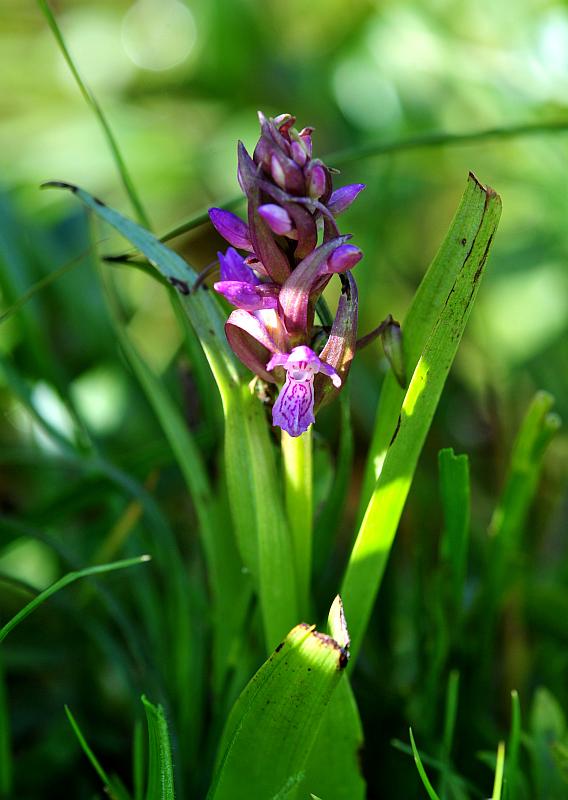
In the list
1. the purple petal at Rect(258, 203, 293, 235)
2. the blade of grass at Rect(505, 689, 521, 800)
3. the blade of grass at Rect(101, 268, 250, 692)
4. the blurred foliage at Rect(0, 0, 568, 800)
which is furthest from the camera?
the blurred foliage at Rect(0, 0, 568, 800)

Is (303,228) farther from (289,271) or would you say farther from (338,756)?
(338,756)

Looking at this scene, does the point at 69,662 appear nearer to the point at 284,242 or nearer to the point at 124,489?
the point at 124,489

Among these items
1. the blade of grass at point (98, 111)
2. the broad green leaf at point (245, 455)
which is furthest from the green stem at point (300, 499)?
the blade of grass at point (98, 111)

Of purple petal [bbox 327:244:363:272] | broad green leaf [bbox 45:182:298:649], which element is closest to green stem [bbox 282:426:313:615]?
broad green leaf [bbox 45:182:298:649]

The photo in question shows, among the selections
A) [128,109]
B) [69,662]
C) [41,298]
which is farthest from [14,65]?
[69,662]

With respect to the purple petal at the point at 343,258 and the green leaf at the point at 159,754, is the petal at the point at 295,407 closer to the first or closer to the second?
the purple petal at the point at 343,258

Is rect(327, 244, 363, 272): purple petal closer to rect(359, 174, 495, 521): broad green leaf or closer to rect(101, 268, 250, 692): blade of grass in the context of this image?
rect(359, 174, 495, 521): broad green leaf

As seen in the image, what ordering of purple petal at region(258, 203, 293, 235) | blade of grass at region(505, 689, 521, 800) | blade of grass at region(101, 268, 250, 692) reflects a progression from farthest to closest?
blade of grass at region(101, 268, 250, 692) < blade of grass at region(505, 689, 521, 800) < purple petal at region(258, 203, 293, 235)

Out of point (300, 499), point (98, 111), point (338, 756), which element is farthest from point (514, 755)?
point (98, 111)
